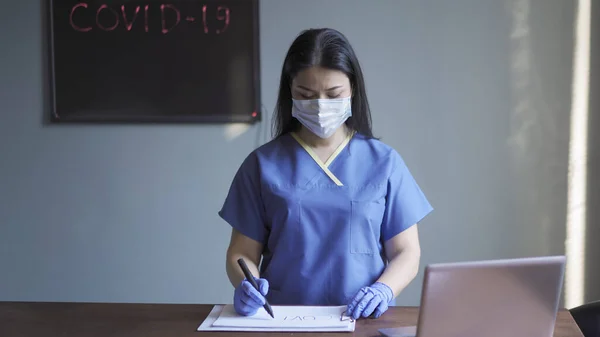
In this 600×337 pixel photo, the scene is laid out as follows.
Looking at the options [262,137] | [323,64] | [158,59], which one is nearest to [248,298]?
[323,64]

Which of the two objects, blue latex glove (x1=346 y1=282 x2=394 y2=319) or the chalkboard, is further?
the chalkboard

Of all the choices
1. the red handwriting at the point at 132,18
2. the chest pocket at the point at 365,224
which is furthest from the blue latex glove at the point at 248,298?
the red handwriting at the point at 132,18

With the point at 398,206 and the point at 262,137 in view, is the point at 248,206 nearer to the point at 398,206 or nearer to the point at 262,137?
the point at 398,206

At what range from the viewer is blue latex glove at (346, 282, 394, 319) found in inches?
54.6

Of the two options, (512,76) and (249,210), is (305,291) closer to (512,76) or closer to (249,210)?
(249,210)

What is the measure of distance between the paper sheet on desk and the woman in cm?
17

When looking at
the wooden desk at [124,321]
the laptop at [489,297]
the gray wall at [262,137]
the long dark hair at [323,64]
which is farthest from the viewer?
the gray wall at [262,137]

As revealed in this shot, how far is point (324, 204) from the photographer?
5.32 feet

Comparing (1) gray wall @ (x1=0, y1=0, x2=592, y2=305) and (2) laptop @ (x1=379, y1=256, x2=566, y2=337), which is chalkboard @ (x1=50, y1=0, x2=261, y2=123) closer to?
(1) gray wall @ (x1=0, y1=0, x2=592, y2=305)

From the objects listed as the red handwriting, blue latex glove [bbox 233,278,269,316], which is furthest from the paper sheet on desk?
the red handwriting

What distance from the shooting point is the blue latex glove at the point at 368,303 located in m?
1.39

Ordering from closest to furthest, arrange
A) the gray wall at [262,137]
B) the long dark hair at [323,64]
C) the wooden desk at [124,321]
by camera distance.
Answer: the wooden desk at [124,321], the long dark hair at [323,64], the gray wall at [262,137]

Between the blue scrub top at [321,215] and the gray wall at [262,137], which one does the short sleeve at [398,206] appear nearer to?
the blue scrub top at [321,215]

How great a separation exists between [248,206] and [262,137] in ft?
3.83
